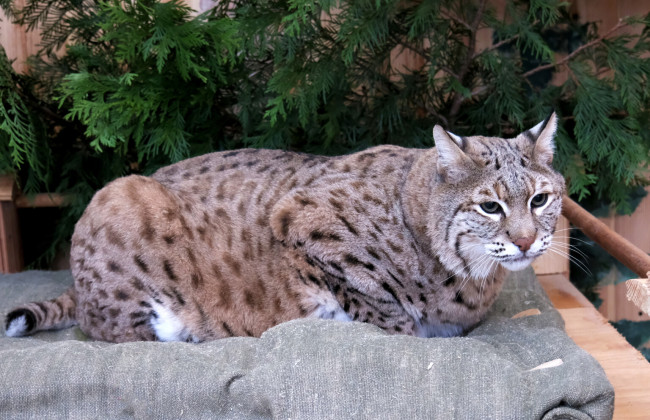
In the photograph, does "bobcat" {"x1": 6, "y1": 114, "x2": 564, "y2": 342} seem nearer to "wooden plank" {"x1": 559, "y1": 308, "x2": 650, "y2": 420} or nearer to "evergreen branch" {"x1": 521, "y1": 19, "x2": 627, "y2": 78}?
"wooden plank" {"x1": 559, "y1": 308, "x2": 650, "y2": 420}

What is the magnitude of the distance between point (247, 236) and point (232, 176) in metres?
0.29

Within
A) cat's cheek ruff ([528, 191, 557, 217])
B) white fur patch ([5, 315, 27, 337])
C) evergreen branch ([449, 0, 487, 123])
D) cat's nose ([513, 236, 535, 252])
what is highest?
evergreen branch ([449, 0, 487, 123])

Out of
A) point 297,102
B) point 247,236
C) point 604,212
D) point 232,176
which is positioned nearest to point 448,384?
point 247,236

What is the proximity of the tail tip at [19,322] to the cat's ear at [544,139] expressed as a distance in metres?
2.10

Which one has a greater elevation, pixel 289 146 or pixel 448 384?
pixel 289 146

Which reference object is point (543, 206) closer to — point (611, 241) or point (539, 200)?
point (539, 200)

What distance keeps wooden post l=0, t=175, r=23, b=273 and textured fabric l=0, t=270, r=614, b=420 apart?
174 centimetres

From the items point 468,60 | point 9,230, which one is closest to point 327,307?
point 468,60

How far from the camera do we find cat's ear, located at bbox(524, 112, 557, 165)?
104 inches

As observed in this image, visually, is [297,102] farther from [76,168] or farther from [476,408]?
[476,408]

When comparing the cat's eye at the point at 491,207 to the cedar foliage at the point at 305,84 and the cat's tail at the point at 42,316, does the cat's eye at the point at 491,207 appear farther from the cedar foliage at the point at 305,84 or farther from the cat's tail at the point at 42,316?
the cat's tail at the point at 42,316

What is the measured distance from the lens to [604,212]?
4258 millimetres

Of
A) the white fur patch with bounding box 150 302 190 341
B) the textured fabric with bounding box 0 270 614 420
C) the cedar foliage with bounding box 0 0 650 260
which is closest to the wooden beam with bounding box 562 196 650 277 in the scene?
the cedar foliage with bounding box 0 0 650 260

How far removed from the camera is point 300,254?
9.21ft
